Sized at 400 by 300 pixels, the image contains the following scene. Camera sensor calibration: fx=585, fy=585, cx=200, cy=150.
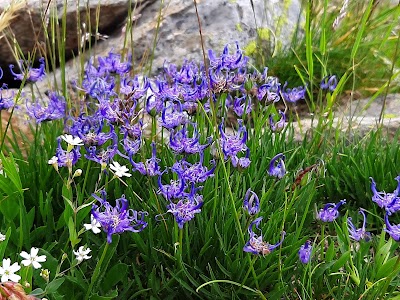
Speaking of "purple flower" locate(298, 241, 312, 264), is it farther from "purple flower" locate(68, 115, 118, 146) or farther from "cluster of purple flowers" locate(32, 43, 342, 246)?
"purple flower" locate(68, 115, 118, 146)

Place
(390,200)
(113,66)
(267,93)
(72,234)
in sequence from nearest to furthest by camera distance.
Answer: (72,234) < (390,200) < (267,93) < (113,66)

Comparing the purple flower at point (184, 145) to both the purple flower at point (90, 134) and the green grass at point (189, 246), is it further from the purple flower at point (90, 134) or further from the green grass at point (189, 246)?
the purple flower at point (90, 134)

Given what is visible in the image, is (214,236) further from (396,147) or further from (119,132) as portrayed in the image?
(396,147)

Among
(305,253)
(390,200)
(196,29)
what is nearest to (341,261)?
(305,253)

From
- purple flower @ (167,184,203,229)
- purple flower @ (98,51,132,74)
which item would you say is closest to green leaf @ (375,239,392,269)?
purple flower @ (167,184,203,229)

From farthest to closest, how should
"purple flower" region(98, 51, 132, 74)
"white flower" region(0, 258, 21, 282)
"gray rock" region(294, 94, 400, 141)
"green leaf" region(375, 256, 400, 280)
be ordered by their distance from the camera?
"gray rock" region(294, 94, 400, 141), "purple flower" region(98, 51, 132, 74), "green leaf" region(375, 256, 400, 280), "white flower" region(0, 258, 21, 282)

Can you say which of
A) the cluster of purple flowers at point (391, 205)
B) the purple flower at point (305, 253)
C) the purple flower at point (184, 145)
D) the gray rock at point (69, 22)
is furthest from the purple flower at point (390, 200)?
the gray rock at point (69, 22)

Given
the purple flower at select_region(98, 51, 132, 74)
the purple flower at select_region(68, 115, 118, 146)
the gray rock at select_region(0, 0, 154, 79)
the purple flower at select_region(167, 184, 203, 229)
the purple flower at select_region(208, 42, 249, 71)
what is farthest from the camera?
the gray rock at select_region(0, 0, 154, 79)

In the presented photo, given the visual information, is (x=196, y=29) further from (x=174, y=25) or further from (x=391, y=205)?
(x=391, y=205)

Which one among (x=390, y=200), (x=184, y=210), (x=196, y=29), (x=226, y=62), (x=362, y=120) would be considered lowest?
(x=362, y=120)

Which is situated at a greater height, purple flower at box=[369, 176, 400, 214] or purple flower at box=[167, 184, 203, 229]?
purple flower at box=[167, 184, 203, 229]

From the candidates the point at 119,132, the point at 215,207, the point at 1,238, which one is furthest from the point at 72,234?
the point at 119,132
